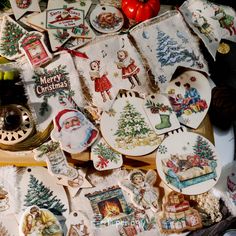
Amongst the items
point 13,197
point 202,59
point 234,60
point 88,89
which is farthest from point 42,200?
point 234,60

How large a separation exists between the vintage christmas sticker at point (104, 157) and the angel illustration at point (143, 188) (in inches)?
4.2

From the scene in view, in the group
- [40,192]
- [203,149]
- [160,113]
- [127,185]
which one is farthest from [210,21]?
[40,192]

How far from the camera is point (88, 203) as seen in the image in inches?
108

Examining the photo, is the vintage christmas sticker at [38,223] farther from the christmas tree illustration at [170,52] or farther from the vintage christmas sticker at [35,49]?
the christmas tree illustration at [170,52]

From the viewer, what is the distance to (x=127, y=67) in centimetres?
300

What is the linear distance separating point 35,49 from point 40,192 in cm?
82

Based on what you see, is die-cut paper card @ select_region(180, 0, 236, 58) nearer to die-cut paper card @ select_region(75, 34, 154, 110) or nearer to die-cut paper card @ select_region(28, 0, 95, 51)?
die-cut paper card @ select_region(75, 34, 154, 110)

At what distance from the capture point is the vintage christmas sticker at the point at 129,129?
9.07 ft

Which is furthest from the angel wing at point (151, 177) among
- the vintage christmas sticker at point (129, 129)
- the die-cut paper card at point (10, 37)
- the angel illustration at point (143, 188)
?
the die-cut paper card at point (10, 37)

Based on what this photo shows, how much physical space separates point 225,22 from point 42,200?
62.4 inches

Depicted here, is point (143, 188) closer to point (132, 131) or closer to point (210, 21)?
point (132, 131)

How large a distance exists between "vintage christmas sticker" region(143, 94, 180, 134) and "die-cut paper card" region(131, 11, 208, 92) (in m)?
0.11

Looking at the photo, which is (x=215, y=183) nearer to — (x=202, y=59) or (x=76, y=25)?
(x=202, y=59)

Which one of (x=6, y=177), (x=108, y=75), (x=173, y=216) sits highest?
(x=108, y=75)
